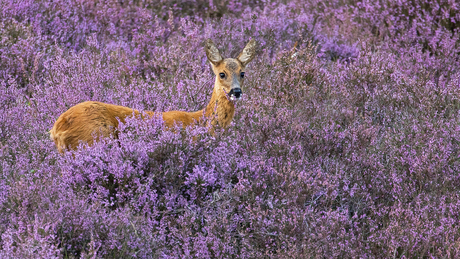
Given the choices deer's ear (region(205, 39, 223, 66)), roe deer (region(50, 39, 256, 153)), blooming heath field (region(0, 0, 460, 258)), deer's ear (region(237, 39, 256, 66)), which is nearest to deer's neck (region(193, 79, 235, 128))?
roe deer (region(50, 39, 256, 153))

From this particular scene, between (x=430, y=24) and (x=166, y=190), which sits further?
(x=430, y=24)

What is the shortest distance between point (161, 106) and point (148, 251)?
231 centimetres

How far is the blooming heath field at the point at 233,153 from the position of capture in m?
3.31

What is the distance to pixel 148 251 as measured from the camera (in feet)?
10.6

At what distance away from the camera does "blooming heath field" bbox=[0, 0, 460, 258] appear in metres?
3.31

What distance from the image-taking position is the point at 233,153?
418 centimetres

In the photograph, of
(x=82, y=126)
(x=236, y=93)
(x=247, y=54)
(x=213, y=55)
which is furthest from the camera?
(x=247, y=54)

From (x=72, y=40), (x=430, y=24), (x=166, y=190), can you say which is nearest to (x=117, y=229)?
(x=166, y=190)

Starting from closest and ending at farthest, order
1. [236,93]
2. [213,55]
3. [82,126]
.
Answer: [82,126], [236,93], [213,55]

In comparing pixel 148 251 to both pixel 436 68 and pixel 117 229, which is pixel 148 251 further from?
pixel 436 68

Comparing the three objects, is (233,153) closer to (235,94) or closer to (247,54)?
(235,94)

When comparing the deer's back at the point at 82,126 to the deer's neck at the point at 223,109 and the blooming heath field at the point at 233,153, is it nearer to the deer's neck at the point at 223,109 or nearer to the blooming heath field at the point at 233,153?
the blooming heath field at the point at 233,153

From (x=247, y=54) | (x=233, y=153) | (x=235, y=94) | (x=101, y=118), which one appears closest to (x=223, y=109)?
(x=235, y=94)

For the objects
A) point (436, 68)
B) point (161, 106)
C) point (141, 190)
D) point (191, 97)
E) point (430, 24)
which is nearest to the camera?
point (141, 190)
